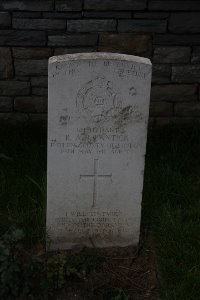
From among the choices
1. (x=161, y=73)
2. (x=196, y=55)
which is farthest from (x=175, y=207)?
(x=196, y=55)

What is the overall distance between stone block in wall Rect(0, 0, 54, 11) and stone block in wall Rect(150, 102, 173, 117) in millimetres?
1253

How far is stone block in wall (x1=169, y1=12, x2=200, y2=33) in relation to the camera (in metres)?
4.71

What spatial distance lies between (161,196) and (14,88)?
1.71 m

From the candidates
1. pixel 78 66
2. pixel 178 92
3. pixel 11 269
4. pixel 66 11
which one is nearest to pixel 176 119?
pixel 178 92

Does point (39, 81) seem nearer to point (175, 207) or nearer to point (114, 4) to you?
point (114, 4)

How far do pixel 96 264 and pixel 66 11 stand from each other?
218 centimetres

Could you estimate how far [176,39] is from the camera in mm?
4797

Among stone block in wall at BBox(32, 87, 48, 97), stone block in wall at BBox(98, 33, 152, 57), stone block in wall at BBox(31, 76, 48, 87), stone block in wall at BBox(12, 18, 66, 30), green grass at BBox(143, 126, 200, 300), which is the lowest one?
green grass at BBox(143, 126, 200, 300)

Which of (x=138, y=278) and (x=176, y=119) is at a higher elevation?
(x=176, y=119)

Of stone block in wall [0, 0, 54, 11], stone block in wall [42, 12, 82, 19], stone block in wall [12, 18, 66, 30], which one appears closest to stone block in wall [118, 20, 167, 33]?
stone block in wall [42, 12, 82, 19]

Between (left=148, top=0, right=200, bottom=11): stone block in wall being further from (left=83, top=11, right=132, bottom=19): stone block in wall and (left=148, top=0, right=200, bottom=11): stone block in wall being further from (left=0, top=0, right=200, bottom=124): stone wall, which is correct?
(left=83, top=11, right=132, bottom=19): stone block in wall

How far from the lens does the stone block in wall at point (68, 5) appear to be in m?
4.61

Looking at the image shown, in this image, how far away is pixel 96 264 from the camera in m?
3.54

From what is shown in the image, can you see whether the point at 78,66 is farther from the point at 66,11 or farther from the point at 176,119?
the point at 176,119
